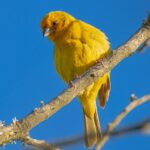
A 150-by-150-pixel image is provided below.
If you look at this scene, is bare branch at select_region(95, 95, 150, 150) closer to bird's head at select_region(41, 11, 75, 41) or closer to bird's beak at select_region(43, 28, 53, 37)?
bird's head at select_region(41, 11, 75, 41)

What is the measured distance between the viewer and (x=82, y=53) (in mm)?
5051

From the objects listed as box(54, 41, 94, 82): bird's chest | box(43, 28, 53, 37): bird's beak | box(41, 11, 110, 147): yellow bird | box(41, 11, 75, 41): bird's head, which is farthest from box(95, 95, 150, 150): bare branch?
box(43, 28, 53, 37): bird's beak

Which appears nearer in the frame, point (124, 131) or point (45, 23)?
point (124, 131)

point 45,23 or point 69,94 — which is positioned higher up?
point 45,23

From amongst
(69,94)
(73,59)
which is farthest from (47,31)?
(69,94)

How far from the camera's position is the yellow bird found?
16.6 feet

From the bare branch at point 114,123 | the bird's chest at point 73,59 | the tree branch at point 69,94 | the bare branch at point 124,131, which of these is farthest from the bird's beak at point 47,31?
the bare branch at point 124,131

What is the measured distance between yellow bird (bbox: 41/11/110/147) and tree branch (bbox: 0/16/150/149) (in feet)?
4.75

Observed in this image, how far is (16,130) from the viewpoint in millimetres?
2682

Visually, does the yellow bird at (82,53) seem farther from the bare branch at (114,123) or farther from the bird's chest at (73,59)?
the bare branch at (114,123)

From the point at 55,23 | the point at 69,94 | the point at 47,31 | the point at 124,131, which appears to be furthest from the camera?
the point at 55,23

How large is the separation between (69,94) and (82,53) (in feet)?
6.98

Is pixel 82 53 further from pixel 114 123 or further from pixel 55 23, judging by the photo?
pixel 114 123

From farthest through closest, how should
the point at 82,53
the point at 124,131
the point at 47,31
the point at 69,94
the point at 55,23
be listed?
the point at 55,23
the point at 47,31
the point at 82,53
the point at 69,94
the point at 124,131
